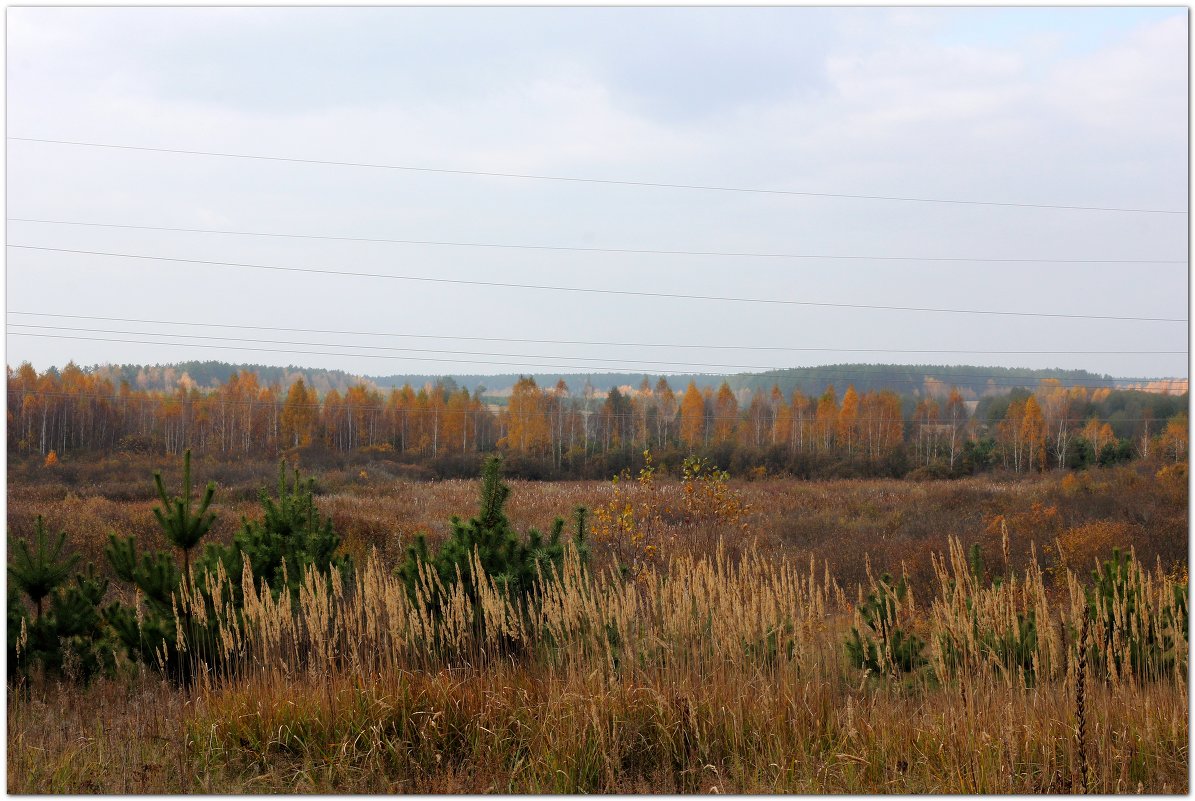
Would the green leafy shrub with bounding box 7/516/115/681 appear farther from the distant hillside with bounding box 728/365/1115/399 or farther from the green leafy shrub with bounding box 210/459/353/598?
the distant hillside with bounding box 728/365/1115/399

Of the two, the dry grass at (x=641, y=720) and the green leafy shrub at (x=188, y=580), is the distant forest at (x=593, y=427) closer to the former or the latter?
the green leafy shrub at (x=188, y=580)

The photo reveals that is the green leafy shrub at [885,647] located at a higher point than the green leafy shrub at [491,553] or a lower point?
lower

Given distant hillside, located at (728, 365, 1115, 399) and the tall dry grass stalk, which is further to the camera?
distant hillside, located at (728, 365, 1115, 399)

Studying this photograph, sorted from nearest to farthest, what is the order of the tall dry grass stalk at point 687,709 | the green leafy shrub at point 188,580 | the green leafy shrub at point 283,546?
the tall dry grass stalk at point 687,709 → the green leafy shrub at point 188,580 → the green leafy shrub at point 283,546

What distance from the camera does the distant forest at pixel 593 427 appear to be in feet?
123

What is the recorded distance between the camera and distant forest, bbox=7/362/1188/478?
37625mm

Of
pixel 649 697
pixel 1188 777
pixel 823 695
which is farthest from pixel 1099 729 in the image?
pixel 649 697

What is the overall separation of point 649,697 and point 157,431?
172ft

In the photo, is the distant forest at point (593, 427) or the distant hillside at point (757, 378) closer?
the distant forest at point (593, 427)

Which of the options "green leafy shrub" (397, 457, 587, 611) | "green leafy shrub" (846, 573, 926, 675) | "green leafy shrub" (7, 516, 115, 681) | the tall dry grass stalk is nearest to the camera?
the tall dry grass stalk

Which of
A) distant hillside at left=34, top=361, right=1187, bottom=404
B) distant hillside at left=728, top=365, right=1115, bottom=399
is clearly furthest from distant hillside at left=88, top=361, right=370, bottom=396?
distant hillside at left=728, top=365, right=1115, bottom=399

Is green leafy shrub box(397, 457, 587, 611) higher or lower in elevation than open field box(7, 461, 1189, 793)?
higher

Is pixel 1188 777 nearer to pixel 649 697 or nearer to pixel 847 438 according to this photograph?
pixel 649 697

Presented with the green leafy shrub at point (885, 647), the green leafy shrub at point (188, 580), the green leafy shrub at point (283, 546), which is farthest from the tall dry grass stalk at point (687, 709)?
the green leafy shrub at point (283, 546)
